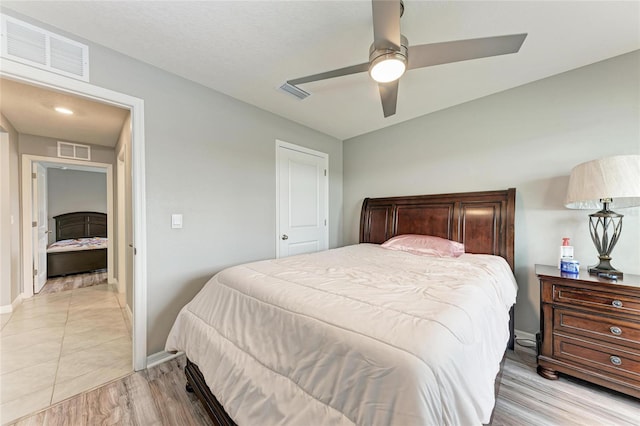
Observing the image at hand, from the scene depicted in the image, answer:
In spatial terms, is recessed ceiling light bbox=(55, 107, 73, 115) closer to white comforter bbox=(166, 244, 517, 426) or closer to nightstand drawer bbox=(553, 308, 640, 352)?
white comforter bbox=(166, 244, 517, 426)

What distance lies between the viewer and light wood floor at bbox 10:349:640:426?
1.49m

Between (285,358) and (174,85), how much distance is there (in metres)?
2.48

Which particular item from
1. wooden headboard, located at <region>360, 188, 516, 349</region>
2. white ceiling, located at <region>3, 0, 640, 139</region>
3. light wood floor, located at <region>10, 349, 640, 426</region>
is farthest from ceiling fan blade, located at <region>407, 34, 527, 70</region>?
light wood floor, located at <region>10, 349, 640, 426</region>

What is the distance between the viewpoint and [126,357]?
2.18 metres

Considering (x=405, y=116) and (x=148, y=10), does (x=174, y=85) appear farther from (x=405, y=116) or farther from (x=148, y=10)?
(x=405, y=116)

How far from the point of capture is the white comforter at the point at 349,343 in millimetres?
798

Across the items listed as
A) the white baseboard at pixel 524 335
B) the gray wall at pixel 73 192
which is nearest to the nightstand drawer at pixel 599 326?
the white baseboard at pixel 524 335

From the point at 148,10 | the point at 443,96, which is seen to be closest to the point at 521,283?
the point at 443,96

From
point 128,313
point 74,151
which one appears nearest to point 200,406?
point 128,313

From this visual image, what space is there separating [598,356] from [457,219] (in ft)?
4.79

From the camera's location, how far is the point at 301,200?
3.45m

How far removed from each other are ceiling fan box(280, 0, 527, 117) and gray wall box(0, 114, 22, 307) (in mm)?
4354

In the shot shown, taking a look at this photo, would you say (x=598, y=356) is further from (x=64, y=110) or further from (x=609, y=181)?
(x=64, y=110)

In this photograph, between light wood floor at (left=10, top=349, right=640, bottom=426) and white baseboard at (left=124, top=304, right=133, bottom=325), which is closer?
light wood floor at (left=10, top=349, right=640, bottom=426)
